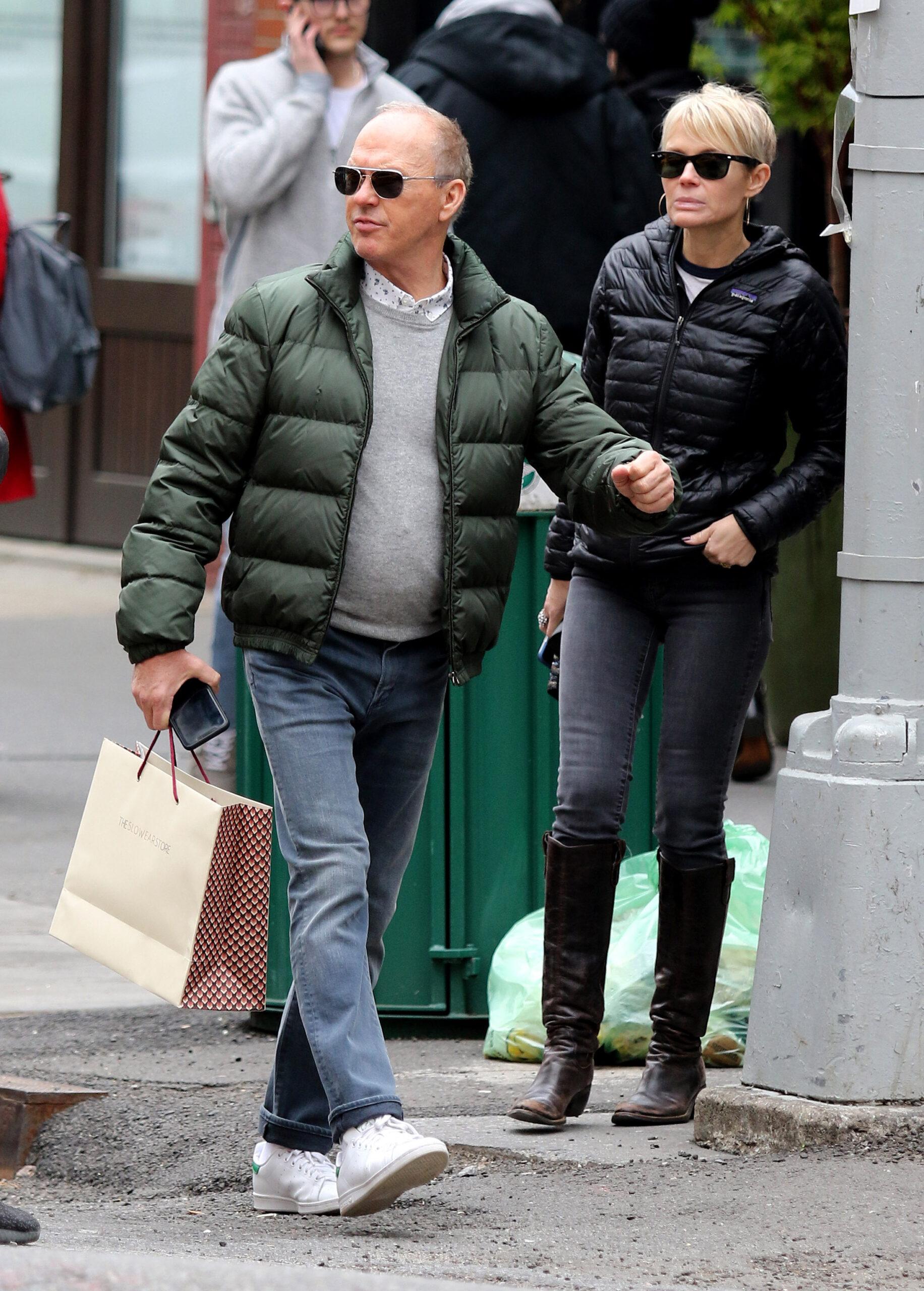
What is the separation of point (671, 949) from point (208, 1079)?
3.61ft

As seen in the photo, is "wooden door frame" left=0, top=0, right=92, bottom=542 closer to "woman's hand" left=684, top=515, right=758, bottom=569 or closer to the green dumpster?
the green dumpster

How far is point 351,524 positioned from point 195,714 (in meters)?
0.40

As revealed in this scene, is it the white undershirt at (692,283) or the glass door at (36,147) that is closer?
the white undershirt at (692,283)

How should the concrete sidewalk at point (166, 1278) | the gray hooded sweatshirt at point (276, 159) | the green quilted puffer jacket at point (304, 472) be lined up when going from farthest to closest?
1. the gray hooded sweatshirt at point (276, 159)
2. the green quilted puffer jacket at point (304, 472)
3. the concrete sidewalk at point (166, 1278)

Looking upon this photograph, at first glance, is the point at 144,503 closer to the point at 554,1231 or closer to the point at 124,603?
the point at 124,603

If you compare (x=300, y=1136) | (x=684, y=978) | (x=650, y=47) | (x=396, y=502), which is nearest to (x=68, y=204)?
(x=650, y=47)

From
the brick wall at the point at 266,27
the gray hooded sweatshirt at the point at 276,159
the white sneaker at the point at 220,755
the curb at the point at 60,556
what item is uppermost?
the brick wall at the point at 266,27

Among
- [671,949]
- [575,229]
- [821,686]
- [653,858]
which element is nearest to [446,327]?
[671,949]

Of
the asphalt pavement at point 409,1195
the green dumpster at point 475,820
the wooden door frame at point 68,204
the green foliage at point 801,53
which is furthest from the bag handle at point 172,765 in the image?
the wooden door frame at point 68,204

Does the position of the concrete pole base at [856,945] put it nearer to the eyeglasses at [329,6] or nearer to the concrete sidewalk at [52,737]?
the concrete sidewalk at [52,737]

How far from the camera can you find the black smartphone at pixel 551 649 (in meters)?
5.01

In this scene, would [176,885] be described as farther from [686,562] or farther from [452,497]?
[686,562]

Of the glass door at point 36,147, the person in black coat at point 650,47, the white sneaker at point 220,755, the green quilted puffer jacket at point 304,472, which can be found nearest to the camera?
the green quilted puffer jacket at point 304,472

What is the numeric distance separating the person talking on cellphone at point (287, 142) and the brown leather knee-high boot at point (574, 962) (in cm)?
269
